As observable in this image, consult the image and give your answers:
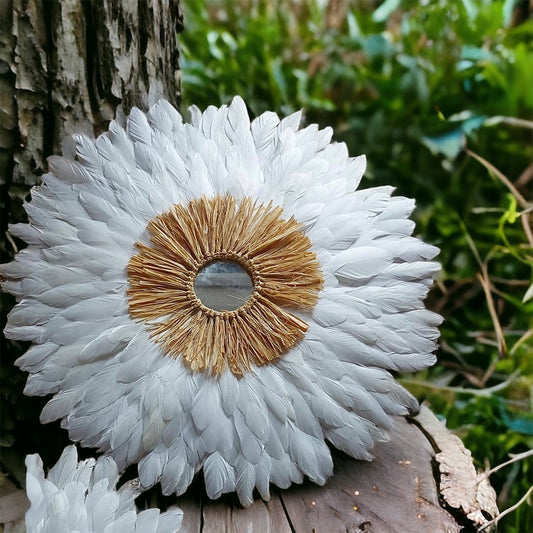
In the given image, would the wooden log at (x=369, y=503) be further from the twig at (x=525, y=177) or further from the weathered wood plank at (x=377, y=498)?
the twig at (x=525, y=177)

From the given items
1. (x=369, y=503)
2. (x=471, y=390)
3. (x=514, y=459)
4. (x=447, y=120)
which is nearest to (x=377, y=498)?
(x=369, y=503)

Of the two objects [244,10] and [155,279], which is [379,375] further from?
[244,10]

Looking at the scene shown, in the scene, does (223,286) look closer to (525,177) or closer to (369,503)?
(369,503)

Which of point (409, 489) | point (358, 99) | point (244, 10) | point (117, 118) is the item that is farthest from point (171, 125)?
point (244, 10)

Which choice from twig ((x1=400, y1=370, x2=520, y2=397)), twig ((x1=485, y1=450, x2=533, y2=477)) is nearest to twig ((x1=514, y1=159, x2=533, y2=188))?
twig ((x1=400, y1=370, x2=520, y2=397))

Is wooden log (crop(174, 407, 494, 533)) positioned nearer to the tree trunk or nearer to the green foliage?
the tree trunk
